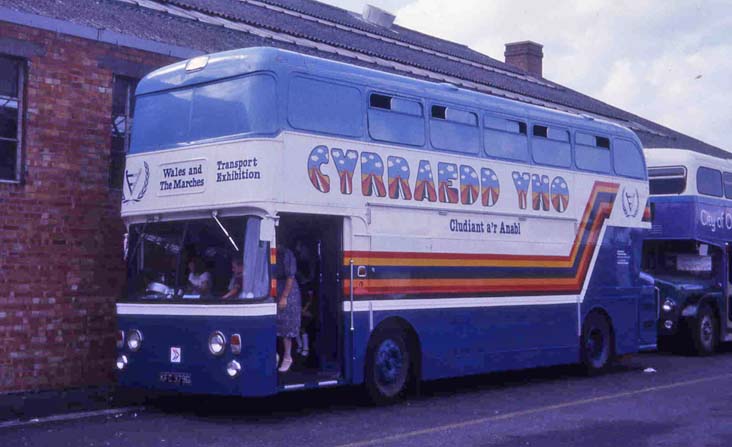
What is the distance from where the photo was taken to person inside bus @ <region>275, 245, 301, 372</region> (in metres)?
12.0

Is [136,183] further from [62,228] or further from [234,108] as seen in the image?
[62,228]

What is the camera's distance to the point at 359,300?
41.3 ft

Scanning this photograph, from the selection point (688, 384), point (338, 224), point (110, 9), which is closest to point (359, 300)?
point (338, 224)

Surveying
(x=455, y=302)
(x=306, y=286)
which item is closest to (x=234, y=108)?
(x=306, y=286)

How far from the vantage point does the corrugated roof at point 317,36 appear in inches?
626

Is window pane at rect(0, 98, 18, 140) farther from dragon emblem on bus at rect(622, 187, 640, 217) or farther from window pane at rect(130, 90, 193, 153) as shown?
dragon emblem on bus at rect(622, 187, 640, 217)

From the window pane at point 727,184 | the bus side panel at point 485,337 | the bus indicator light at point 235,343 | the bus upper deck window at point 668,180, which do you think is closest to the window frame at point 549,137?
the bus side panel at point 485,337

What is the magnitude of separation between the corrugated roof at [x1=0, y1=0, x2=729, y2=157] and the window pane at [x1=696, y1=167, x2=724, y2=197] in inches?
199

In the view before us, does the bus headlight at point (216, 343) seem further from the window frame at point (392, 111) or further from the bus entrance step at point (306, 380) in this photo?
the window frame at point (392, 111)

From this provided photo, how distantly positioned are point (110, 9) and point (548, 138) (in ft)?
23.2

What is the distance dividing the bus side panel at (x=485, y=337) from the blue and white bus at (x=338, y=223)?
0.09 ft

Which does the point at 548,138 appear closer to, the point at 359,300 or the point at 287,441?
the point at 359,300

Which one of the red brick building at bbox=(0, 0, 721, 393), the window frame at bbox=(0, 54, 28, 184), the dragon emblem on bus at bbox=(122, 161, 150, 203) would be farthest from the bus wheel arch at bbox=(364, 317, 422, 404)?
the window frame at bbox=(0, 54, 28, 184)

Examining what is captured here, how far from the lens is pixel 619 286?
687 inches
